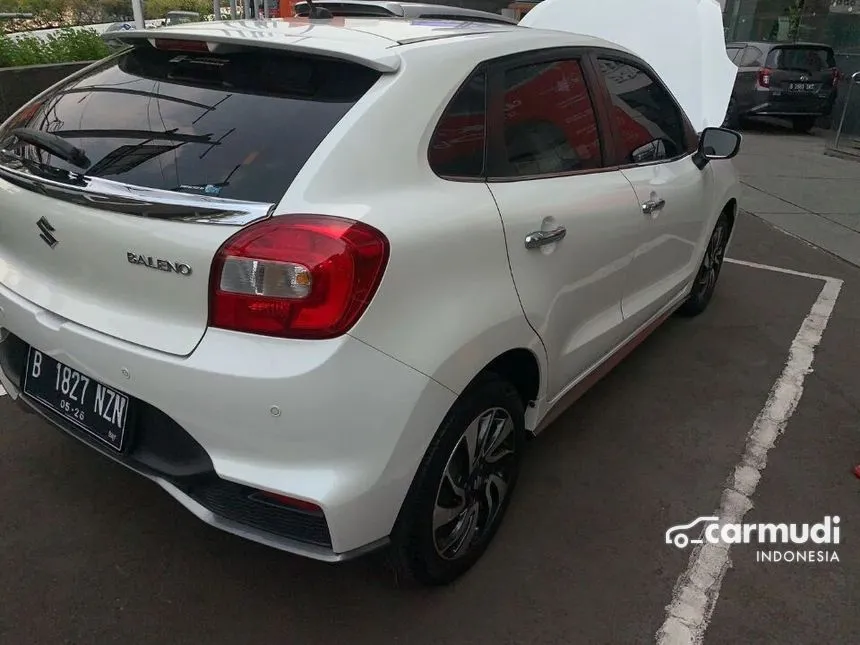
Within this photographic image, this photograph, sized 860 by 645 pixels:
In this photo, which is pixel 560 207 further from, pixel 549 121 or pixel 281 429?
pixel 281 429

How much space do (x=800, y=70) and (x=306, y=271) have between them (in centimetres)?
1413

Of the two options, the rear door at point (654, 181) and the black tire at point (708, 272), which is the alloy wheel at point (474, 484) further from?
the black tire at point (708, 272)

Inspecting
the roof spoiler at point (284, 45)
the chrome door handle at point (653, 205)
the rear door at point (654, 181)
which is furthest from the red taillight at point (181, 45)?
the chrome door handle at point (653, 205)

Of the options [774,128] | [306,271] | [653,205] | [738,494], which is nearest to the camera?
[306,271]

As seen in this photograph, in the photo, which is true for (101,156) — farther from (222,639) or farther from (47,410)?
(222,639)

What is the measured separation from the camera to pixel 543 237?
2.40 meters

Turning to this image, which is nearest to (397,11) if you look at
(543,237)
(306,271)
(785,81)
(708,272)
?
(543,237)

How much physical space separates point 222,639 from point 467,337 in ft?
3.83

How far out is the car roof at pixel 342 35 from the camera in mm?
2086

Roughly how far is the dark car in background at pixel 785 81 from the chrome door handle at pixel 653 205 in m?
11.3

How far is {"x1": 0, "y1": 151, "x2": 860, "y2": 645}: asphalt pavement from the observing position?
2.26 metres

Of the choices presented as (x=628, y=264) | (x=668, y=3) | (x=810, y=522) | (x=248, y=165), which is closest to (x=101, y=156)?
(x=248, y=165)

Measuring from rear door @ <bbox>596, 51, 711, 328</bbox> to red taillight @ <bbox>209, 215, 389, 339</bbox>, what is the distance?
169 cm

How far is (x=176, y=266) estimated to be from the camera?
1.85 m
